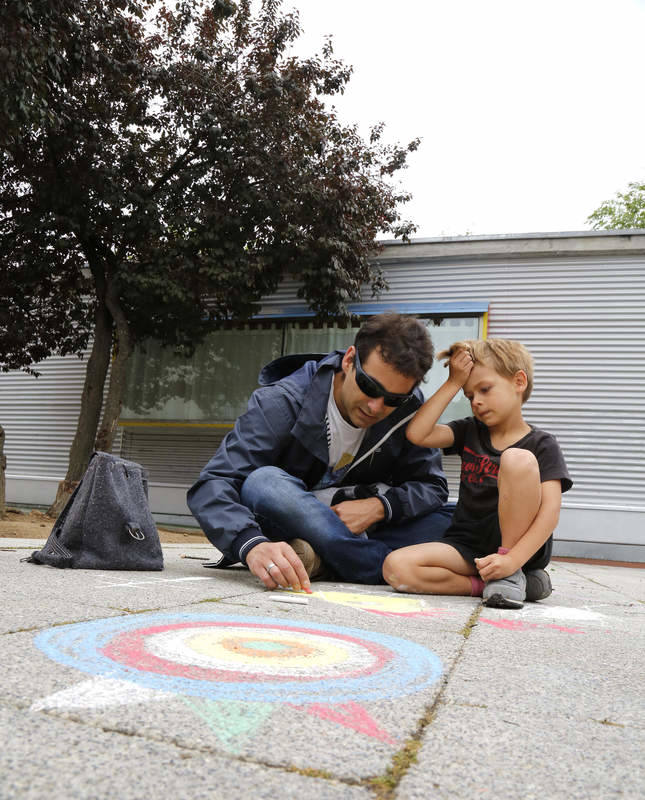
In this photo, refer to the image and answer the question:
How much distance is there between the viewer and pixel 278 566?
2.51 m

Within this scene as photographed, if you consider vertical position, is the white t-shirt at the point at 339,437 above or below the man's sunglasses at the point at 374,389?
below

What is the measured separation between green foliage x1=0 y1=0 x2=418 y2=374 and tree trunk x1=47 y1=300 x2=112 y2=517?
387mm

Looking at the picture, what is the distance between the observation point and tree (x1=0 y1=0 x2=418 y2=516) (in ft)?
30.4

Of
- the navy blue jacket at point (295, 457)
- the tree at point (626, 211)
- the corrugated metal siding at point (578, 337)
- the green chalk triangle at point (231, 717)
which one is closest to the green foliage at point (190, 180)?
the corrugated metal siding at point (578, 337)

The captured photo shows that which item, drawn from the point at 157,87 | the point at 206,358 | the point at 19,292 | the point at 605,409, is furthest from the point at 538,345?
the point at 19,292

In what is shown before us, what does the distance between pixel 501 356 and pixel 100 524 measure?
1.96m

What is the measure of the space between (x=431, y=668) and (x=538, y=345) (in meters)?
9.03

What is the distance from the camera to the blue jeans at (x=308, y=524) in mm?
2936

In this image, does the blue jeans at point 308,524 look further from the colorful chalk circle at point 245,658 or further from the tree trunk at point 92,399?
the tree trunk at point 92,399

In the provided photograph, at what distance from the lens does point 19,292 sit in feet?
35.5

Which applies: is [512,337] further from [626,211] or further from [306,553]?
[626,211]

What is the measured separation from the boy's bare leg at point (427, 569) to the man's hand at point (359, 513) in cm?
24

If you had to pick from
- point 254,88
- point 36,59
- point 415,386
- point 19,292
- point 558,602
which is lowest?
point 558,602

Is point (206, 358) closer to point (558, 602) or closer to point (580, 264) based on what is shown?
point (580, 264)
